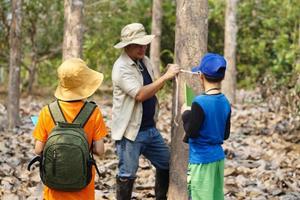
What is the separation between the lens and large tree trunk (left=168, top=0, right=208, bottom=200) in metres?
5.60

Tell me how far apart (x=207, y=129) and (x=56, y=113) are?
112cm

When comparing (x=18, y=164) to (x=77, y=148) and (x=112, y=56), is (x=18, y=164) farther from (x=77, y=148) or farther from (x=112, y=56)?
(x=112, y=56)

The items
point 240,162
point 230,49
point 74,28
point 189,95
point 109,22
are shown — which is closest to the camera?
point 189,95

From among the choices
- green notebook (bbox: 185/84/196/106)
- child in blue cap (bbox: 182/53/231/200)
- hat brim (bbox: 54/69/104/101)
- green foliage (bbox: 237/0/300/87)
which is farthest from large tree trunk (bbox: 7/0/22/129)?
green foliage (bbox: 237/0/300/87)

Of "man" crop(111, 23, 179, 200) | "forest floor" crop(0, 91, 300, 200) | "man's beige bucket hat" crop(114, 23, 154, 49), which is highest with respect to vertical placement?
"man's beige bucket hat" crop(114, 23, 154, 49)

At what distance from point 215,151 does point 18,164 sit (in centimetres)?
437

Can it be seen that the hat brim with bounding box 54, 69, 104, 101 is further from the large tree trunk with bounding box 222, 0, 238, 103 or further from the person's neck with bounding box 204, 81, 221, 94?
the large tree trunk with bounding box 222, 0, 238, 103

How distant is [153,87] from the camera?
5422 mm

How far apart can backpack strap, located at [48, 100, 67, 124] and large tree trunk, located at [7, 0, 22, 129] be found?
7.26 metres

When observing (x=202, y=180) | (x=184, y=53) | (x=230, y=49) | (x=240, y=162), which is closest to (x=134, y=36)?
(x=184, y=53)

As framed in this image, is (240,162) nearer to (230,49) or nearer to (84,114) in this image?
(84,114)

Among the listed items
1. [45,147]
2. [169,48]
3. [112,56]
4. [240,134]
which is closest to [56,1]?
[112,56]

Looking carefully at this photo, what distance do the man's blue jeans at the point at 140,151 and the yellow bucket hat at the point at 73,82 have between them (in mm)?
1005

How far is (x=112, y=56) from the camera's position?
20500mm
